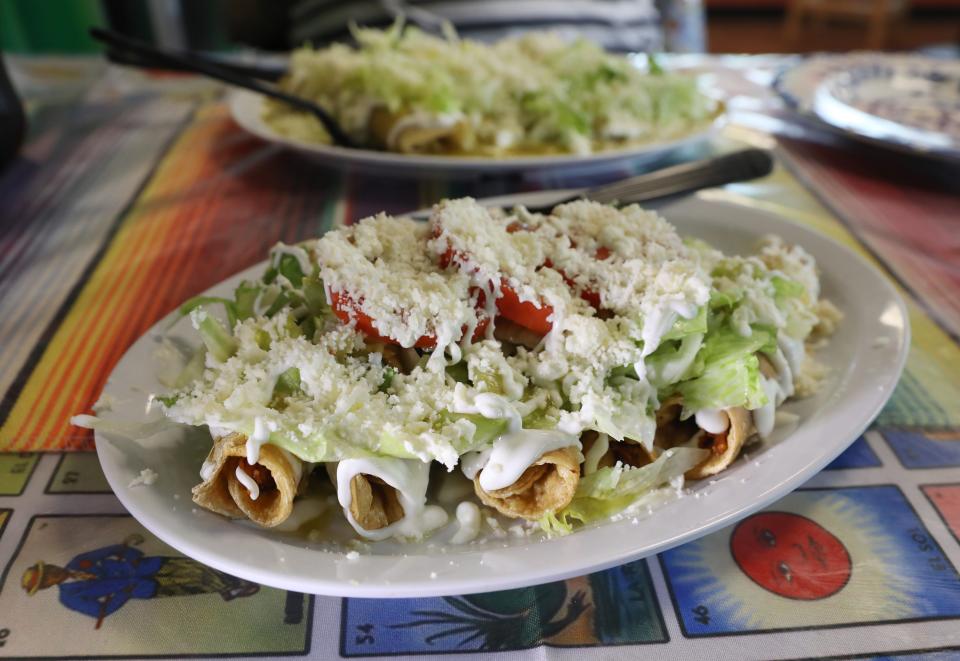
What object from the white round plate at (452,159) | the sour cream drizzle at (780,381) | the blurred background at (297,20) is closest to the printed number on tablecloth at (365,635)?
the sour cream drizzle at (780,381)

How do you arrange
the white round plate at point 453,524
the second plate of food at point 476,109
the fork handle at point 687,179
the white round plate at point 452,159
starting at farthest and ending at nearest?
1. the second plate of food at point 476,109
2. the white round plate at point 452,159
3. the fork handle at point 687,179
4. the white round plate at point 453,524

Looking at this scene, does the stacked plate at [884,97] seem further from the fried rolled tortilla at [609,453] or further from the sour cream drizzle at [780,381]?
the fried rolled tortilla at [609,453]

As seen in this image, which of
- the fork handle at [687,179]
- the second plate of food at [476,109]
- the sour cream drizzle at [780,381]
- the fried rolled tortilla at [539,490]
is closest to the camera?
the fried rolled tortilla at [539,490]

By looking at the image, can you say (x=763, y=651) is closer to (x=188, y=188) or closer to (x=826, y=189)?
(x=826, y=189)

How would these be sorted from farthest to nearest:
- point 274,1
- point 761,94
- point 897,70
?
1. point 274,1
2. point 761,94
3. point 897,70

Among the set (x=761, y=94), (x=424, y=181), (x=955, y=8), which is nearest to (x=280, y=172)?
(x=424, y=181)

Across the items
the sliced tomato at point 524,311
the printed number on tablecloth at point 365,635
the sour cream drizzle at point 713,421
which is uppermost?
Answer: the sliced tomato at point 524,311

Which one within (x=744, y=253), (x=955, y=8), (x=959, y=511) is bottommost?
(x=955, y=8)
